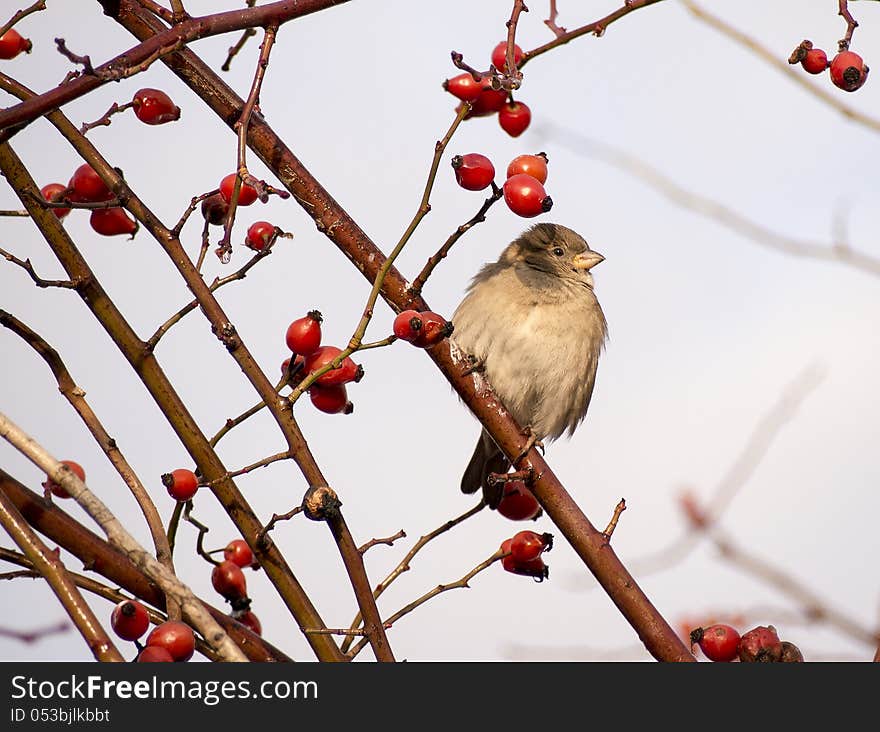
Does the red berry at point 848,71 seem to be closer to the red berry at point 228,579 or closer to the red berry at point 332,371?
the red berry at point 332,371

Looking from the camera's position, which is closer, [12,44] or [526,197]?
[526,197]

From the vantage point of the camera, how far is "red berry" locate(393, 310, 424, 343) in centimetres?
234

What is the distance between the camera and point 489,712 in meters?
2.26

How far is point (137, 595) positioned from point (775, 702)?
1.40 meters

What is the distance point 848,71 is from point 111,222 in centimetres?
190

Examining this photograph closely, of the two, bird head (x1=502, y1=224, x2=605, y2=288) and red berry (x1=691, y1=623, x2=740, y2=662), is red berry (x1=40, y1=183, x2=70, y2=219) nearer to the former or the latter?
red berry (x1=691, y1=623, x2=740, y2=662)

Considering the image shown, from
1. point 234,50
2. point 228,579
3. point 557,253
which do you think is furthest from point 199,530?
point 557,253

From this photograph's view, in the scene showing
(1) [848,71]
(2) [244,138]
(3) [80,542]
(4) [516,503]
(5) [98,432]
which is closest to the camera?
(2) [244,138]

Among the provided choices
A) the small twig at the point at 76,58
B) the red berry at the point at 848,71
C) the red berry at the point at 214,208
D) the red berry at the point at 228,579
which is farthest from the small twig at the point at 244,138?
the red berry at the point at 848,71

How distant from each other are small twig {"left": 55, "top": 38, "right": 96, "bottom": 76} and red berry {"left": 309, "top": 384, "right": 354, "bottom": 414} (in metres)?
0.88

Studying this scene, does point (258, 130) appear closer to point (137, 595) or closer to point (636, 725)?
point (137, 595)

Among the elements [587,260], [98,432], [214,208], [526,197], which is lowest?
[98,432]

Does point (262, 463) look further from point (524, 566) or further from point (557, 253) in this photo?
point (557, 253)

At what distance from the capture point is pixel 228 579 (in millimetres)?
2711
